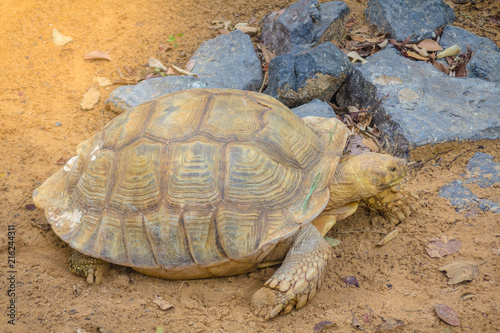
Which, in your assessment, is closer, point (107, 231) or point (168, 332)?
point (168, 332)

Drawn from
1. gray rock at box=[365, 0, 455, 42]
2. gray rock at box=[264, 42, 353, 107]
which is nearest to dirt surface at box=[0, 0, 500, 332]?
gray rock at box=[264, 42, 353, 107]

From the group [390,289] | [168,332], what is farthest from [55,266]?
[390,289]

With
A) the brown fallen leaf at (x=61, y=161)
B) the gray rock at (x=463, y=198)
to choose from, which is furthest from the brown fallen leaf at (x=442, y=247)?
the brown fallen leaf at (x=61, y=161)

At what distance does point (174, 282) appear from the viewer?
3.13 metres

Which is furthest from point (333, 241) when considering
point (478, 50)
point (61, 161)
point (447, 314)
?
point (478, 50)

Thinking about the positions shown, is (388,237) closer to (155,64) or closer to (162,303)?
(162,303)

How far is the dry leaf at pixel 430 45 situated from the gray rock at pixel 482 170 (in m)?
1.85

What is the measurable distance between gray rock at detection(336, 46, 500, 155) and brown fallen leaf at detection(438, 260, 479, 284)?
1304 millimetres

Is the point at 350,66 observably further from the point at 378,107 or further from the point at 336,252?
the point at 336,252

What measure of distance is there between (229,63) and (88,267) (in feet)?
9.66

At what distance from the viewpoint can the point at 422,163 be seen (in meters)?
3.96

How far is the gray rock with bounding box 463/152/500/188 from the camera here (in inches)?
142

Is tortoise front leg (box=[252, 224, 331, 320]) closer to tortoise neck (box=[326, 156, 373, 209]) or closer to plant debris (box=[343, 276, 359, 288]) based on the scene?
plant debris (box=[343, 276, 359, 288])

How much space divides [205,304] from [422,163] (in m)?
2.35
